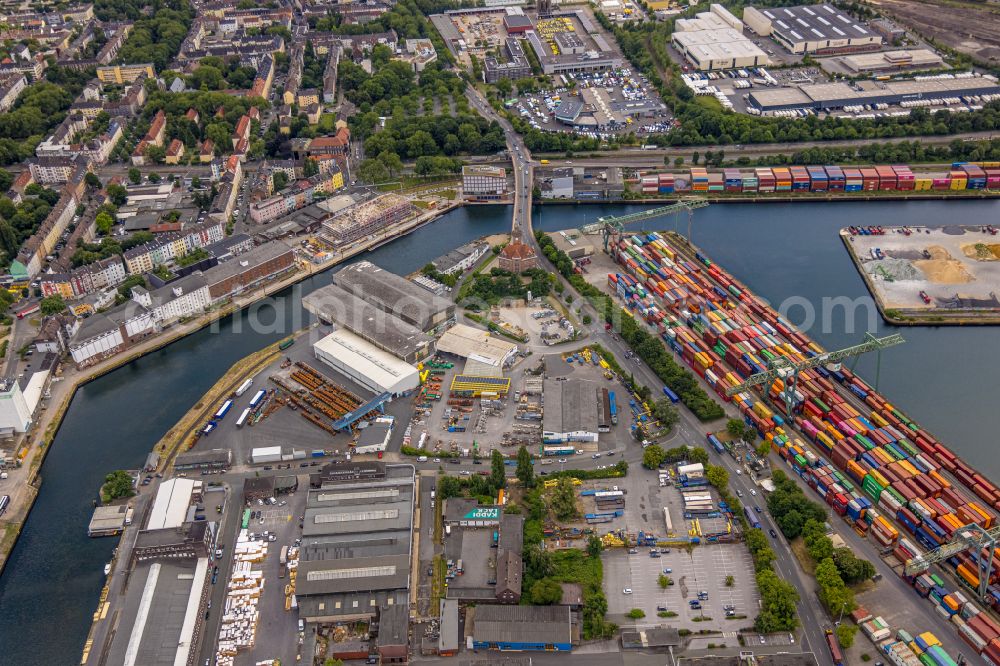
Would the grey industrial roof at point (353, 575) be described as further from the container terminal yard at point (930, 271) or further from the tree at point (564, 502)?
the container terminal yard at point (930, 271)

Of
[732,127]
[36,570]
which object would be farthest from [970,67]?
[36,570]

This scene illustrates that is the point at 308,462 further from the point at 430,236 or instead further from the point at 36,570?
the point at 430,236

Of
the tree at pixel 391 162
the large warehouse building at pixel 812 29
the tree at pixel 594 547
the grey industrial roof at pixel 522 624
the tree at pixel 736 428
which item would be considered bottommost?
the grey industrial roof at pixel 522 624

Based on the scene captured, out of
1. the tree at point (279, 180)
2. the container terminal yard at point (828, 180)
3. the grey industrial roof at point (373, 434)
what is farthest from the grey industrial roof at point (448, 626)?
the tree at point (279, 180)

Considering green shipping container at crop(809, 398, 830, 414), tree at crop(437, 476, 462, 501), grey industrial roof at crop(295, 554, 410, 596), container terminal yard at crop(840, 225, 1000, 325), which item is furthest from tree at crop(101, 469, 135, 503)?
container terminal yard at crop(840, 225, 1000, 325)

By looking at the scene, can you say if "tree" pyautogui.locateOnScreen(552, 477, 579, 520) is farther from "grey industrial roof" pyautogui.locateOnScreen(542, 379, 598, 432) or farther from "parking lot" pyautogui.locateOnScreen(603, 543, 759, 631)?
"grey industrial roof" pyautogui.locateOnScreen(542, 379, 598, 432)

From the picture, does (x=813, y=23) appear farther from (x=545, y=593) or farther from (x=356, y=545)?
(x=356, y=545)

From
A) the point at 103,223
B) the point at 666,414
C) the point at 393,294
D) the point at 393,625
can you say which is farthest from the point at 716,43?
the point at 393,625

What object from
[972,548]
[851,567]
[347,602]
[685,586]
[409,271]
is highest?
[409,271]
